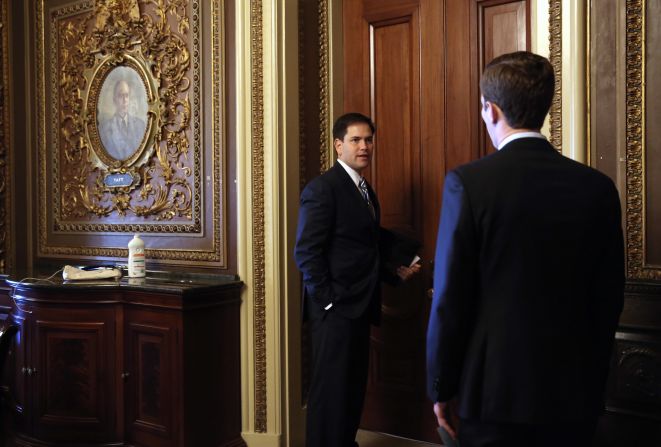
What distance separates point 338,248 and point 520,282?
1.37m

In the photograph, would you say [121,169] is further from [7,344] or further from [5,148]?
[7,344]

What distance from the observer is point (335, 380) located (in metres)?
2.67

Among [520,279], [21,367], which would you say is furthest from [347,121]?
[21,367]

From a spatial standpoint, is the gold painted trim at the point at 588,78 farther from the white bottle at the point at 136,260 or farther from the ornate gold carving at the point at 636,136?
the white bottle at the point at 136,260

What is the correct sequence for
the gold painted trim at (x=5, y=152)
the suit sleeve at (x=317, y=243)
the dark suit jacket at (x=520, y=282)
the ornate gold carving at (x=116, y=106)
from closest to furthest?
the dark suit jacket at (x=520, y=282) → the suit sleeve at (x=317, y=243) → the ornate gold carving at (x=116, y=106) → the gold painted trim at (x=5, y=152)

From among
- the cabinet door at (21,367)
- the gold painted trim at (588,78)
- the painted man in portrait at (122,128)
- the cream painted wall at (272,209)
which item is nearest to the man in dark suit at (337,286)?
the cream painted wall at (272,209)

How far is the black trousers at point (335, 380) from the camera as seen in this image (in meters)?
2.67

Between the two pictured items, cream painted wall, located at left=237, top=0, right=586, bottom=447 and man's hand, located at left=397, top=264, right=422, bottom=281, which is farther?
cream painted wall, located at left=237, top=0, right=586, bottom=447

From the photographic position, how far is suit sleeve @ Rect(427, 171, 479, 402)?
137 centimetres

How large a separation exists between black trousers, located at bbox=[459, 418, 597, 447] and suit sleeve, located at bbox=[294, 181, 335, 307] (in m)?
1.23

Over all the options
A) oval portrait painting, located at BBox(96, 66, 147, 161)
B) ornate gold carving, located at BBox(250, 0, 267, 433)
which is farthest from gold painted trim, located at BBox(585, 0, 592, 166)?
oval portrait painting, located at BBox(96, 66, 147, 161)

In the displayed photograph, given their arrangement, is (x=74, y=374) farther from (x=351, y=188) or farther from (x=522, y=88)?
(x=522, y=88)

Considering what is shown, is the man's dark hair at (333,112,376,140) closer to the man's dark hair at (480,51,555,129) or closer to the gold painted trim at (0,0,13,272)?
the man's dark hair at (480,51,555,129)

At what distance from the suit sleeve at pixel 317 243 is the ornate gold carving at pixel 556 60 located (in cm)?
96
